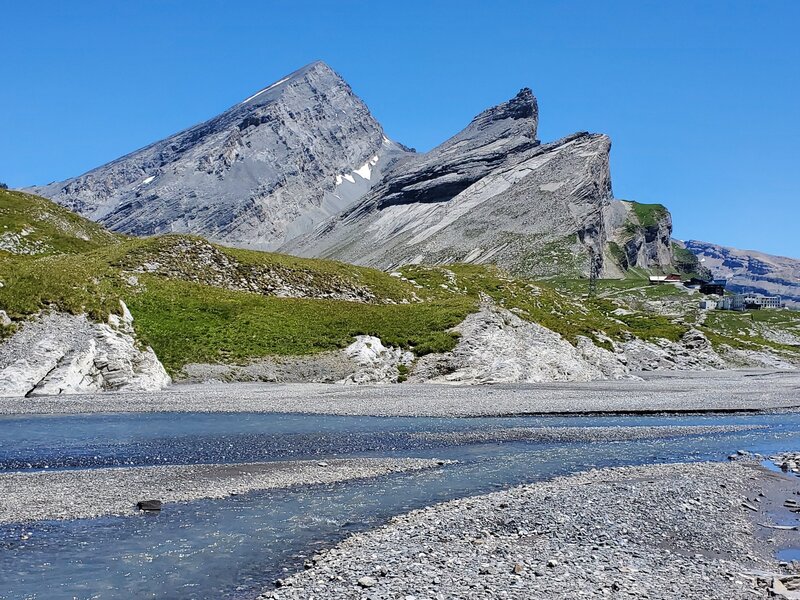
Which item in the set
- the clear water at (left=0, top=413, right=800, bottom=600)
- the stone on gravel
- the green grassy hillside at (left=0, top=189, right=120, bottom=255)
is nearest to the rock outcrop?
the clear water at (left=0, top=413, right=800, bottom=600)

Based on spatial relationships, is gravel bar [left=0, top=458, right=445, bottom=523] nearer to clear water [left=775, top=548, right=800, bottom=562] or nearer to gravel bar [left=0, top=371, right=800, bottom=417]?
clear water [left=775, top=548, right=800, bottom=562]

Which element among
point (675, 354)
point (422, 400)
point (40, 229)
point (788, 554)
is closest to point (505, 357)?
point (422, 400)

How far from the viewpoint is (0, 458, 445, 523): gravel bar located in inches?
834

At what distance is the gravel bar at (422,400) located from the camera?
1791 inches

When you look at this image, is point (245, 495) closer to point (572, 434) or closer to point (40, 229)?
point (572, 434)

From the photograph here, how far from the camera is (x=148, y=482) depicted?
81.9ft

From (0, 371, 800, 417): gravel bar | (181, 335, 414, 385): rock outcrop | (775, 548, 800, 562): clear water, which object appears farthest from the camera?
(181, 335, 414, 385): rock outcrop

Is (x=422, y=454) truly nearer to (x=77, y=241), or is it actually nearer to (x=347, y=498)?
(x=347, y=498)

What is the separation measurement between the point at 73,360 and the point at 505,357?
39441 mm

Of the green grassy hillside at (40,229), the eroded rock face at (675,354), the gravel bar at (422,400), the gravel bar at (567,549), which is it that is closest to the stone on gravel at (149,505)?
the gravel bar at (567,549)

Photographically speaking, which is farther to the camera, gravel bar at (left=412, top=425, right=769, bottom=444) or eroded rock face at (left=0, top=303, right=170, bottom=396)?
eroded rock face at (left=0, top=303, right=170, bottom=396)

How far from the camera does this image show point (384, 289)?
97.1 metres

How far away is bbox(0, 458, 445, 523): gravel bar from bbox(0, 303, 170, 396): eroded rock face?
2532cm

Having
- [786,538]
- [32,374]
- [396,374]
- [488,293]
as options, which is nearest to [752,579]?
[786,538]
